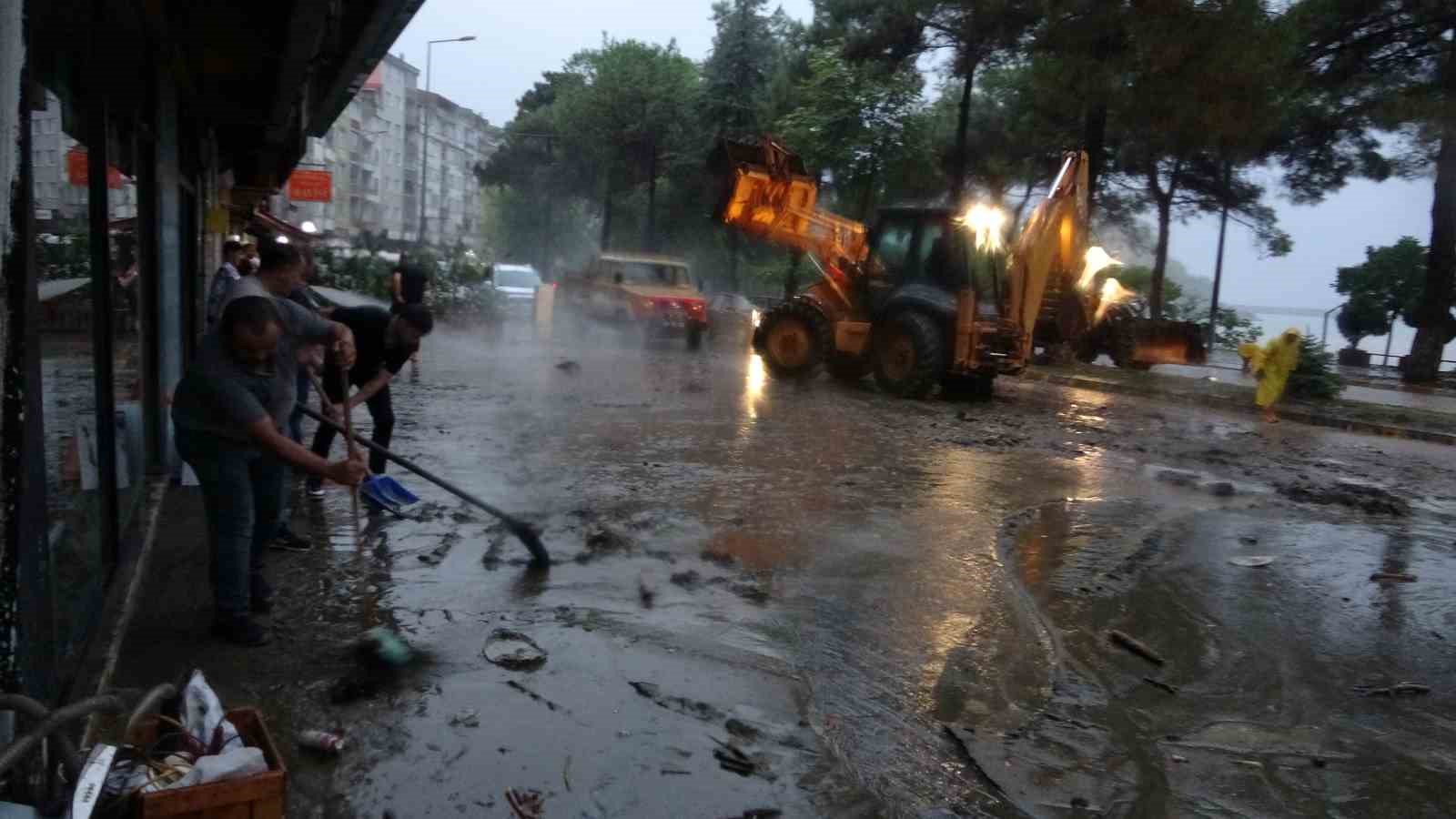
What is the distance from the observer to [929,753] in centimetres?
411

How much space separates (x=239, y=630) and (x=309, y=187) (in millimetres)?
24233

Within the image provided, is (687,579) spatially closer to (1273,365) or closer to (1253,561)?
(1253,561)

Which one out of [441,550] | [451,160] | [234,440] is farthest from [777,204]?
[451,160]

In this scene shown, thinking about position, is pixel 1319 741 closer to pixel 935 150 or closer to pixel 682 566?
pixel 682 566

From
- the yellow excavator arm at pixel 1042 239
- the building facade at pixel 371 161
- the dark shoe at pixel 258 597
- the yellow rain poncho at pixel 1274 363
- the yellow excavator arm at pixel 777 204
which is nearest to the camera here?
the dark shoe at pixel 258 597

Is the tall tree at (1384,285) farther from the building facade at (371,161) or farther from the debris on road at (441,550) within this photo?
the building facade at (371,161)

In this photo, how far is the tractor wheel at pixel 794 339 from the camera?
53.0ft

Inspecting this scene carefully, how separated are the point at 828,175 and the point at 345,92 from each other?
23.5 meters

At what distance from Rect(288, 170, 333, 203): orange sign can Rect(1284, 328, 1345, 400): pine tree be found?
66.3 feet

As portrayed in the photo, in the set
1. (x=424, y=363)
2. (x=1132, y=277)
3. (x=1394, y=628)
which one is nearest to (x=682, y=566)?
(x=1394, y=628)

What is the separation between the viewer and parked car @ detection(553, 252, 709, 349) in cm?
2269

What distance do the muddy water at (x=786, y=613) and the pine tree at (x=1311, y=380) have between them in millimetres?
6600

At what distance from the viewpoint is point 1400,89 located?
2078 cm

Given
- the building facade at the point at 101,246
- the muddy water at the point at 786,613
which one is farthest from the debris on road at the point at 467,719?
the building facade at the point at 101,246
